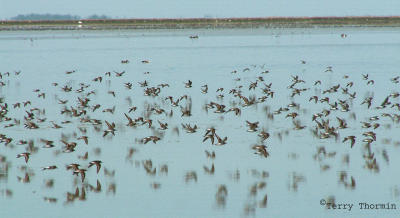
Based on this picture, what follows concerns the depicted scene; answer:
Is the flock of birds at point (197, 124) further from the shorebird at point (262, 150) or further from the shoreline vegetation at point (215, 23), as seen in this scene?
the shoreline vegetation at point (215, 23)


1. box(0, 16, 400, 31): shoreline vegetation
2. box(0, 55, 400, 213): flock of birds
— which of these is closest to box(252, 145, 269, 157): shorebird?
box(0, 55, 400, 213): flock of birds

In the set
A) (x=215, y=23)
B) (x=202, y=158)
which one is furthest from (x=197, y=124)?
(x=215, y=23)

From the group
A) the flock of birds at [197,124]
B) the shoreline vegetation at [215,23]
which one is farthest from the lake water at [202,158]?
the shoreline vegetation at [215,23]

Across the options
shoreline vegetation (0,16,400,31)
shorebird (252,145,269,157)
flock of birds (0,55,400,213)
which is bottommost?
shoreline vegetation (0,16,400,31)

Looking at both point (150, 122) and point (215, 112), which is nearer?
point (150, 122)

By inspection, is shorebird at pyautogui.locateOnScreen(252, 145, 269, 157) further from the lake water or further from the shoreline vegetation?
the shoreline vegetation

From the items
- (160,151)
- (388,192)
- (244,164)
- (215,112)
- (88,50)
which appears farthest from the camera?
(88,50)

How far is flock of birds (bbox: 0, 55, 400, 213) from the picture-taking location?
1916cm

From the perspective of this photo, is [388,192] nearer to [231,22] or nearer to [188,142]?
[188,142]

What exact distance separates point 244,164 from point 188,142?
3.39m

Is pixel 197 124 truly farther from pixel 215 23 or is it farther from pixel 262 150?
pixel 215 23

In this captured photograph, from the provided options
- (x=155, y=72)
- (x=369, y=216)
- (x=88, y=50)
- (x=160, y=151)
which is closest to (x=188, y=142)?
(x=160, y=151)

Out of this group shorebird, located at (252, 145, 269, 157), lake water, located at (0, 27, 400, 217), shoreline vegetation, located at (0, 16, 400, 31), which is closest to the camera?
lake water, located at (0, 27, 400, 217)

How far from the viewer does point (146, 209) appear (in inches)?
622
